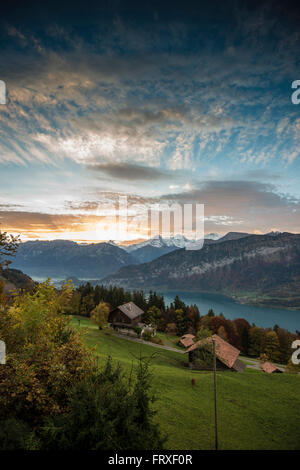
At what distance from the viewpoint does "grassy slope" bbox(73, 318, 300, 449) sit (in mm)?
12336

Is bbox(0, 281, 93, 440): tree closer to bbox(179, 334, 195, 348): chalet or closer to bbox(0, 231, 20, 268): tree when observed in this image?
bbox(0, 231, 20, 268): tree

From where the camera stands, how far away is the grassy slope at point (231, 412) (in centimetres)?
1234

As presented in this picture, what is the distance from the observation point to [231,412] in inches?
617

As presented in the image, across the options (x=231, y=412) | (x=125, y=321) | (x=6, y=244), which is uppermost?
(x=6, y=244)

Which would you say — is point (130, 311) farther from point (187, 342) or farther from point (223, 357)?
point (223, 357)

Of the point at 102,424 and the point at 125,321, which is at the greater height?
the point at 102,424

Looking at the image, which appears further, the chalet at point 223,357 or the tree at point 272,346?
the tree at point 272,346

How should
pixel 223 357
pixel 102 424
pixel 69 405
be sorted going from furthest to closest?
1. pixel 223 357
2. pixel 69 405
3. pixel 102 424

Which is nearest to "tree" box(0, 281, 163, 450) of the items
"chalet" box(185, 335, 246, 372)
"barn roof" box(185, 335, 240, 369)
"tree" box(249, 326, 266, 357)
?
"barn roof" box(185, 335, 240, 369)

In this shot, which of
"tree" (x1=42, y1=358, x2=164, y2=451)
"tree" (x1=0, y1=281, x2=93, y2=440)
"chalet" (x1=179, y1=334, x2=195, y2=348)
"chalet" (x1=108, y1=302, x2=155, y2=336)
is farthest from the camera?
"chalet" (x1=179, y1=334, x2=195, y2=348)

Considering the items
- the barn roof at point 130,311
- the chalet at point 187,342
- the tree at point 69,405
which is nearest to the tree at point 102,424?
the tree at point 69,405

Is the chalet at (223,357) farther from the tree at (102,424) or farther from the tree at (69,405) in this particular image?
the tree at (102,424)

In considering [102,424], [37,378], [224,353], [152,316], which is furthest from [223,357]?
[152,316]
